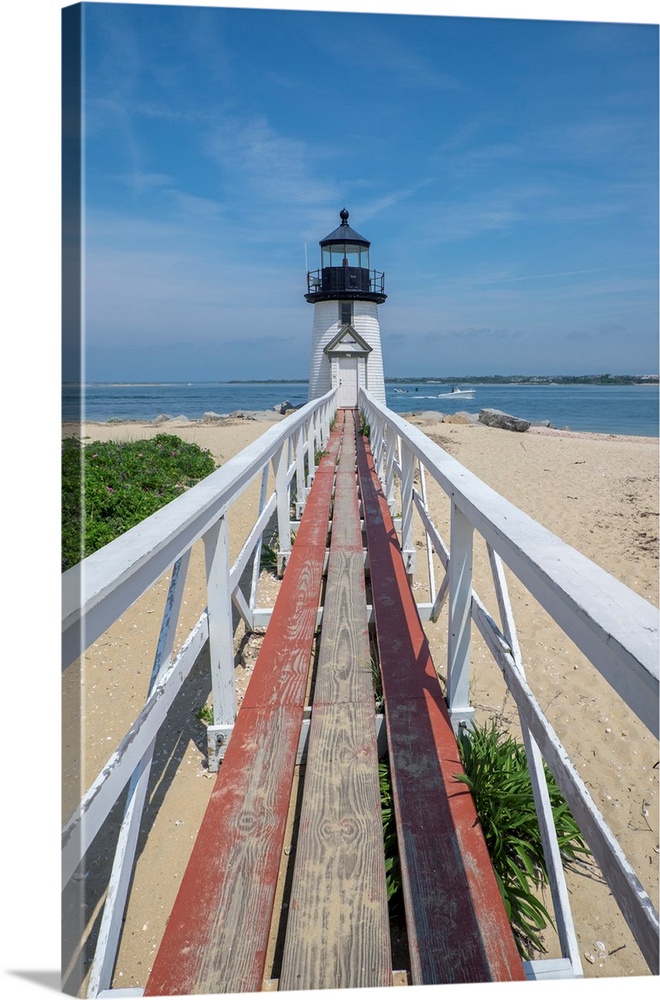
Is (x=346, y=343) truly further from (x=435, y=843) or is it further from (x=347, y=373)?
(x=435, y=843)

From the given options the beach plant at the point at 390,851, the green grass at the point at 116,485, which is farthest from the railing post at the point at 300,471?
the beach plant at the point at 390,851

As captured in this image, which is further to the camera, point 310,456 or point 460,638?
point 310,456

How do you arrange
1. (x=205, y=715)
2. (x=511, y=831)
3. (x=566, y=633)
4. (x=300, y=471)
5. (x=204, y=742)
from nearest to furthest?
1. (x=566, y=633)
2. (x=511, y=831)
3. (x=204, y=742)
4. (x=205, y=715)
5. (x=300, y=471)

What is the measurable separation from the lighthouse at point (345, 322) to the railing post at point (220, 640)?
47.2 ft

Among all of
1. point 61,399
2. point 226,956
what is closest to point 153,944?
point 226,956

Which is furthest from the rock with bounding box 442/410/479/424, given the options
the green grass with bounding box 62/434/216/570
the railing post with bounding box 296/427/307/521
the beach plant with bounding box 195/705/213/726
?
the beach plant with bounding box 195/705/213/726

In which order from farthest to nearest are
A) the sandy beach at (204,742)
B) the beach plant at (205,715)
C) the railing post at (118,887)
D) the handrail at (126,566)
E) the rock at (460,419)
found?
the rock at (460,419), the beach plant at (205,715), the sandy beach at (204,742), the railing post at (118,887), the handrail at (126,566)

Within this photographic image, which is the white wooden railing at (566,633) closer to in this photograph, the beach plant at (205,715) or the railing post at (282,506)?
the beach plant at (205,715)

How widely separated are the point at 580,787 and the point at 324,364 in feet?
52.2

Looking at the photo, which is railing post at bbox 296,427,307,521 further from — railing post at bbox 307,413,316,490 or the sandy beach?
railing post at bbox 307,413,316,490

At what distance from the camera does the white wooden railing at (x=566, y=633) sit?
0.79m

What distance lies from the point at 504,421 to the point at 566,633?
71.5 feet

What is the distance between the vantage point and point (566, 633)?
2.94ft

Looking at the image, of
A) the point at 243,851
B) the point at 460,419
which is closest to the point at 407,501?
the point at 243,851
